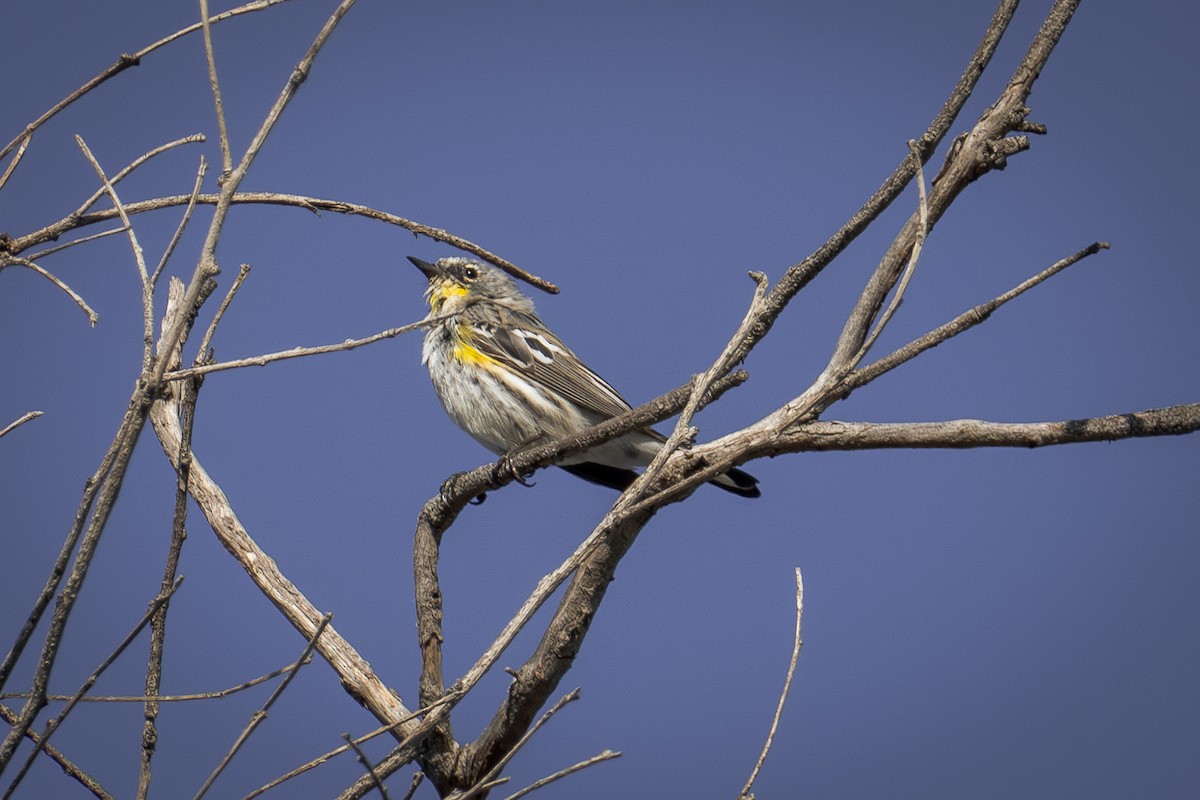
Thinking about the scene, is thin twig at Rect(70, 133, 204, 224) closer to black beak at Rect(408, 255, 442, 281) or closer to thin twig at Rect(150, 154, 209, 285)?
thin twig at Rect(150, 154, 209, 285)

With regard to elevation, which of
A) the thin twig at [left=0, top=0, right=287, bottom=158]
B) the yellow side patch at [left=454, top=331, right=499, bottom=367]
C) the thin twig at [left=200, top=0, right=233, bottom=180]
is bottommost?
the thin twig at [left=200, top=0, right=233, bottom=180]

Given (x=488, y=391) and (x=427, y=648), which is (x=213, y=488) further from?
(x=488, y=391)

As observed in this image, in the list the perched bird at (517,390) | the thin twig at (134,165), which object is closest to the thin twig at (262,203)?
the thin twig at (134,165)

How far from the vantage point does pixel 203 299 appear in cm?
316

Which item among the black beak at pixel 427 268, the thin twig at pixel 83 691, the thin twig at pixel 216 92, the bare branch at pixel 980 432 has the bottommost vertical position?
the bare branch at pixel 980 432

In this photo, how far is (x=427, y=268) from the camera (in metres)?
8.38

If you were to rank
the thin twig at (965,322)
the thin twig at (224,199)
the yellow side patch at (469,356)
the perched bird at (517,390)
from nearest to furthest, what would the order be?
1. the thin twig at (224,199)
2. the thin twig at (965,322)
3. the perched bird at (517,390)
4. the yellow side patch at (469,356)

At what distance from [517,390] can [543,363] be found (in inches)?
13.8

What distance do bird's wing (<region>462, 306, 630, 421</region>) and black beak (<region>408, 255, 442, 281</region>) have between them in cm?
80

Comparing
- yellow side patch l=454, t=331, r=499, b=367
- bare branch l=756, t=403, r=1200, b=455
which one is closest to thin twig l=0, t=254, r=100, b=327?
bare branch l=756, t=403, r=1200, b=455

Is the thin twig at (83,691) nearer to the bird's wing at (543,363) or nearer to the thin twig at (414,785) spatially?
the thin twig at (414,785)

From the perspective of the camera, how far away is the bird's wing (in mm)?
7273

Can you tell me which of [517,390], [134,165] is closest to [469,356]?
[517,390]

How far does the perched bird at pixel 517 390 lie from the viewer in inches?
273
